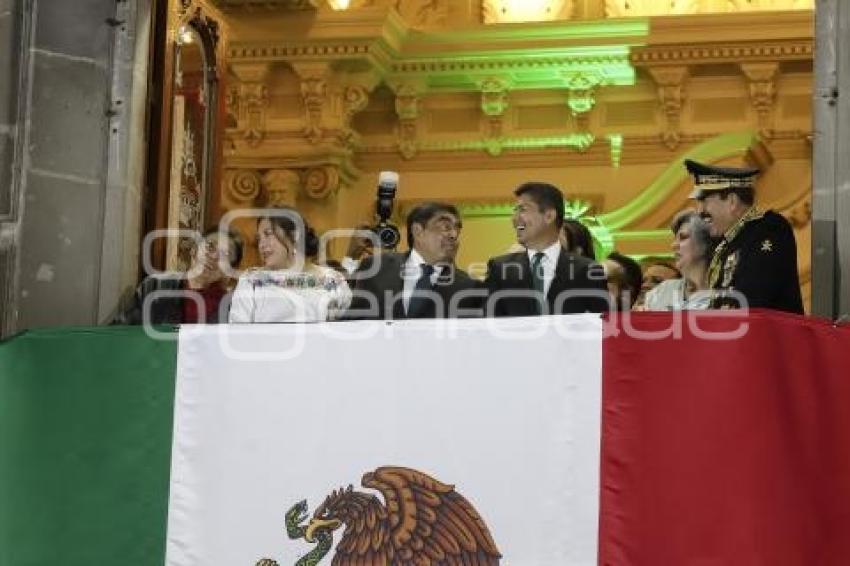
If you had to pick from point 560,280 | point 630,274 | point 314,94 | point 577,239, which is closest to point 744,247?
point 560,280

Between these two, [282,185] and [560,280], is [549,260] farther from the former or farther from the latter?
[282,185]

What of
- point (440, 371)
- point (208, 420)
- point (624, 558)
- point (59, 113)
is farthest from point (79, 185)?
point (624, 558)

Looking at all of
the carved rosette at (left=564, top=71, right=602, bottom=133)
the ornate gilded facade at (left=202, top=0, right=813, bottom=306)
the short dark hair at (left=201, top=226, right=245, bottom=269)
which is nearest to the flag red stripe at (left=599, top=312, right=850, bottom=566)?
the short dark hair at (left=201, top=226, right=245, bottom=269)

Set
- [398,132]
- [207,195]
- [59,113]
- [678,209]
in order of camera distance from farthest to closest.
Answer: [398,132] → [678,209] → [207,195] → [59,113]

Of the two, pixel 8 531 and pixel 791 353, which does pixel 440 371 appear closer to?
pixel 791 353

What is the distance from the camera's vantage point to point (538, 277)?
896cm

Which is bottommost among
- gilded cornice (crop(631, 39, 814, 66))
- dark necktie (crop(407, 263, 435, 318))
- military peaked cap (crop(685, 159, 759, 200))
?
dark necktie (crop(407, 263, 435, 318))

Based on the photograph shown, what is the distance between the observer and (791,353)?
7.81 metres

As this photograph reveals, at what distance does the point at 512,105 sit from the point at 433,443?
702 cm

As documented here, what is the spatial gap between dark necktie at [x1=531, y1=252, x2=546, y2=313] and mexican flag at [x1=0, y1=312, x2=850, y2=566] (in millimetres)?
738

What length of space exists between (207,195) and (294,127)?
298 centimetres

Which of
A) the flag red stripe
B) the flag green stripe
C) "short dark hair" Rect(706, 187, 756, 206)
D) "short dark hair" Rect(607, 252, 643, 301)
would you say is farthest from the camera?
"short dark hair" Rect(607, 252, 643, 301)

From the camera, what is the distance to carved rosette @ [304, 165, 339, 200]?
14453 mm

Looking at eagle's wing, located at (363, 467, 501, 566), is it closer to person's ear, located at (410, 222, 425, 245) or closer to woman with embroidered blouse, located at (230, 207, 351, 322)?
woman with embroidered blouse, located at (230, 207, 351, 322)
